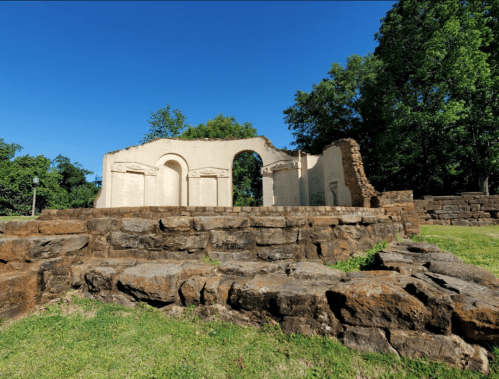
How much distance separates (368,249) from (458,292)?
261cm

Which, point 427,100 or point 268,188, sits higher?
point 427,100

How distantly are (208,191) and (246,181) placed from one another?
1205 cm

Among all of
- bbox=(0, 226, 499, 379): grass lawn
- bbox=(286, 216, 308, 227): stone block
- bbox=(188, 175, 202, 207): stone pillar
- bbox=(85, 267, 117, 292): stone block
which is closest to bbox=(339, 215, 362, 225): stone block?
bbox=(286, 216, 308, 227): stone block

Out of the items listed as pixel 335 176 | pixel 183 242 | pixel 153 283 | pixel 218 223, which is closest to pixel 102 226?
pixel 183 242

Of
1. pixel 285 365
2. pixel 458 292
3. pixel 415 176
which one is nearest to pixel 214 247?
pixel 285 365

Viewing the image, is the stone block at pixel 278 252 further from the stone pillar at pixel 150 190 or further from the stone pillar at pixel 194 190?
the stone pillar at pixel 150 190

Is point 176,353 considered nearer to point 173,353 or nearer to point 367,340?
point 173,353

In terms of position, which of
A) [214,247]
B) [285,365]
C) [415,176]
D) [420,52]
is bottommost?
[285,365]

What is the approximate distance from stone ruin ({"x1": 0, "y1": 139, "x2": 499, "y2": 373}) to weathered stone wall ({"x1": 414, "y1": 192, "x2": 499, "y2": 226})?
828 cm

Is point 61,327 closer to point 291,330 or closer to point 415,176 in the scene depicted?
point 291,330

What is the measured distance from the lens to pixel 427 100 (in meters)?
14.1

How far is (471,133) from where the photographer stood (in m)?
13.1

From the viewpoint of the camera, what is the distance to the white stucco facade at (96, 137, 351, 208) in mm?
12359

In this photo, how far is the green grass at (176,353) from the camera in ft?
6.25
